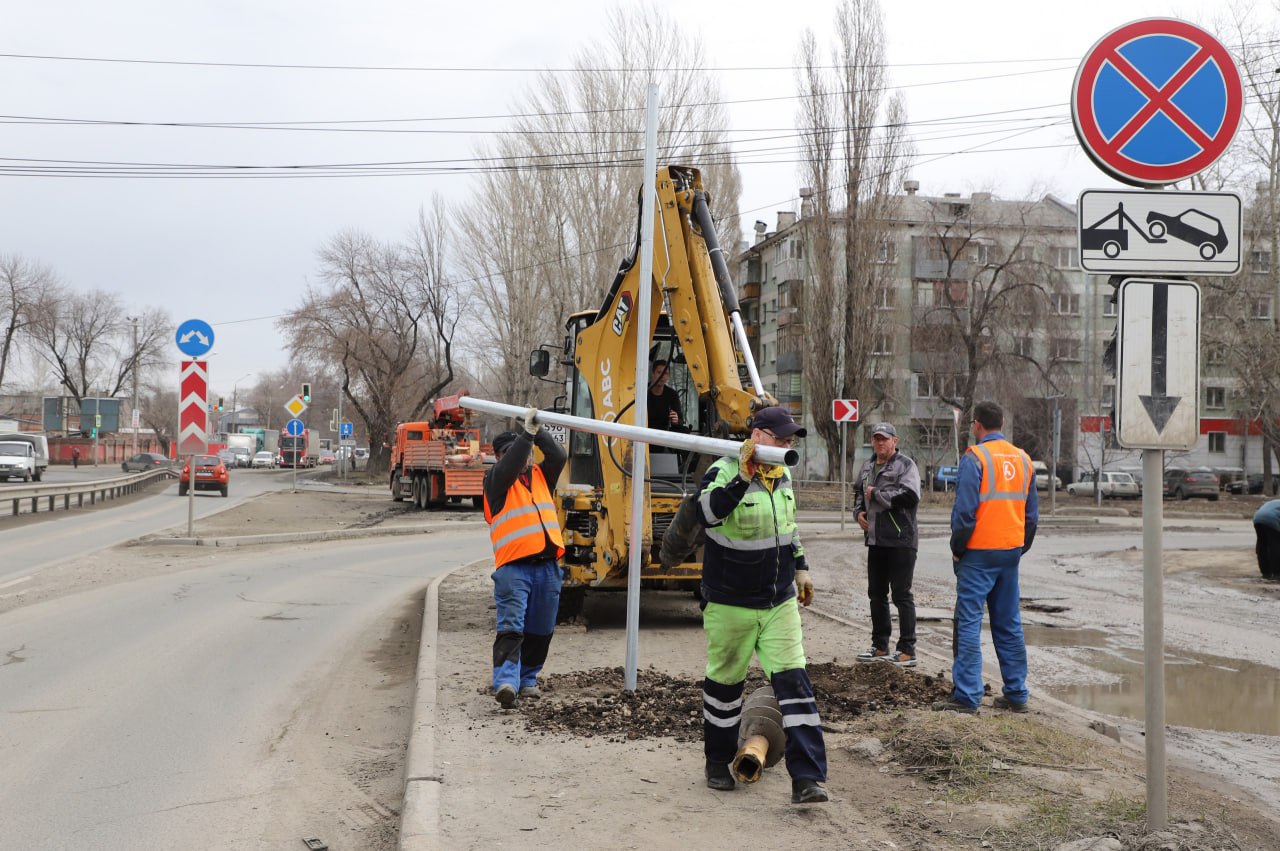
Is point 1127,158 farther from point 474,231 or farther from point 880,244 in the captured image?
point 474,231

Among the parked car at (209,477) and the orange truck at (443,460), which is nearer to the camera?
the orange truck at (443,460)

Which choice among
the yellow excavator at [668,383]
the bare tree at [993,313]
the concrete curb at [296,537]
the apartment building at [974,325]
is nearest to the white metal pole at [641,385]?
the yellow excavator at [668,383]

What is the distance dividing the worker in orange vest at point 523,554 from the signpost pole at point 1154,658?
3.65 m

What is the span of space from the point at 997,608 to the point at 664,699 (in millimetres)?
2227

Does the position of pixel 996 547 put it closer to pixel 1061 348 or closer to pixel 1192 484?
pixel 1061 348

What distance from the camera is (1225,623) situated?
475 inches

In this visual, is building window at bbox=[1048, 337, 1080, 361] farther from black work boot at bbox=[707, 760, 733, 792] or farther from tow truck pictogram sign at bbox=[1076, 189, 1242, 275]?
black work boot at bbox=[707, 760, 733, 792]

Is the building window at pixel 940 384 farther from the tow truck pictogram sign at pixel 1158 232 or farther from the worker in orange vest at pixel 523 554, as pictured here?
the tow truck pictogram sign at pixel 1158 232

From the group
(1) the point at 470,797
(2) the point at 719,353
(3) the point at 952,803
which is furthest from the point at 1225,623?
Result: (1) the point at 470,797

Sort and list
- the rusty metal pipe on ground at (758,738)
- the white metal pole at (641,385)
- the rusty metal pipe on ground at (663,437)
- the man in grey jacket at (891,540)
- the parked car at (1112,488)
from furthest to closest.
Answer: the parked car at (1112,488), the man in grey jacket at (891,540), the white metal pole at (641,385), the rusty metal pipe on ground at (758,738), the rusty metal pipe on ground at (663,437)

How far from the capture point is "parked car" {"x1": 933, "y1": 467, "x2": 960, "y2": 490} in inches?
1949

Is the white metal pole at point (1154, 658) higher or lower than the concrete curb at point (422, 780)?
higher

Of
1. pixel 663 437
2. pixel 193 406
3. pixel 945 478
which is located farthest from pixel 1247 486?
pixel 663 437

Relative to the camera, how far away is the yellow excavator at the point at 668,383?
9523mm
